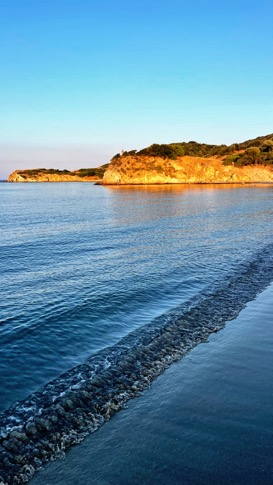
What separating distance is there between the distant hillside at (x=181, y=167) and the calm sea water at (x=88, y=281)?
12818 centimetres

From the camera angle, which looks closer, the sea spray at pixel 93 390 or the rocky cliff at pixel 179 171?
the sea spray at pixel 93 390

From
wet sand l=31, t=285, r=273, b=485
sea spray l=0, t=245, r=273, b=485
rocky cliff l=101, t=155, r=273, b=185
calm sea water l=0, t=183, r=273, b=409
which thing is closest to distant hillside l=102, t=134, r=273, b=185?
rocky cliff l=101, t=155, r=273, b=185

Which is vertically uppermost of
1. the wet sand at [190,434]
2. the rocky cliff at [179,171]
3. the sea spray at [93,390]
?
the rocky cliff at [179,171]

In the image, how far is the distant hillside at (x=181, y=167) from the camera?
538 feet

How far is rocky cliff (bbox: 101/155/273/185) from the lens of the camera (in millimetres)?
163500

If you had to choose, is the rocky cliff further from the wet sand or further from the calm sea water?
the wet sand

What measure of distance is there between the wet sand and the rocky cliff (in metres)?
157

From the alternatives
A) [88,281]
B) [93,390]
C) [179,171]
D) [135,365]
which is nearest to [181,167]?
[179,171]

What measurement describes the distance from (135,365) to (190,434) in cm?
332

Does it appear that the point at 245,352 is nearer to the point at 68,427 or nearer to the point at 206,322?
the point at 206,322

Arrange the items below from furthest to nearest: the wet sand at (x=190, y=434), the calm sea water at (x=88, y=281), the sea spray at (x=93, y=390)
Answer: the calm sea water at (x=88, y=281), the sea spray at (x=93, y=390), the wet sand at (x=190, y=434)

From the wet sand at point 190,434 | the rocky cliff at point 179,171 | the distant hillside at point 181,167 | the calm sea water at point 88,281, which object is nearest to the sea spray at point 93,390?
the wet sand at point 190,434

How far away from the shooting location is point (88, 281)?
18281mm

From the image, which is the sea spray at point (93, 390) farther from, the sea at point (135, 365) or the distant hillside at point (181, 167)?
the distant hillside at point (181, 167)
